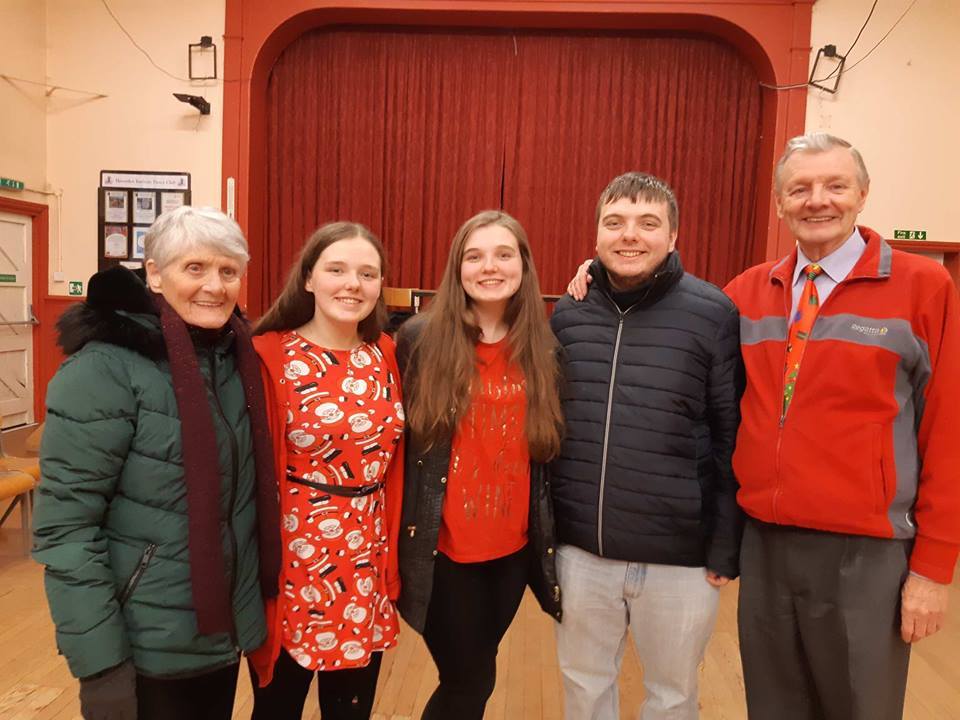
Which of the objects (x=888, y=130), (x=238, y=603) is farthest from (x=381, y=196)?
(x=238, y=603)

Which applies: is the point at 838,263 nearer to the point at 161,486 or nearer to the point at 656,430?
the point at 656,430

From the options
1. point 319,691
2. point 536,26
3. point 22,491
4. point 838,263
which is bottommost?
point 22,491

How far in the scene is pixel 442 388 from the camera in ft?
4.87

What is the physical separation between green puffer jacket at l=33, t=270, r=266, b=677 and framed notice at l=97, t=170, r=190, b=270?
494 centimetres

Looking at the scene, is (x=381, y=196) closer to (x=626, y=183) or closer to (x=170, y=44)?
(x=170, y=44)

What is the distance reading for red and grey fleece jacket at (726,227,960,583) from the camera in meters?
1.34

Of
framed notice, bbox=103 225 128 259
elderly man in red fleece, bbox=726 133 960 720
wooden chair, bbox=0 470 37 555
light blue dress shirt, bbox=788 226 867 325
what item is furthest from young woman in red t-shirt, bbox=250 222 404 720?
framed notice, bbox=103 225 128 259

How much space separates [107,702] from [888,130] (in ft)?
20.2

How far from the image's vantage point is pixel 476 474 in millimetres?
1522

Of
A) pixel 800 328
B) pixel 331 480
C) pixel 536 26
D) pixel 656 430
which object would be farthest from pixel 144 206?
pixel 800 328

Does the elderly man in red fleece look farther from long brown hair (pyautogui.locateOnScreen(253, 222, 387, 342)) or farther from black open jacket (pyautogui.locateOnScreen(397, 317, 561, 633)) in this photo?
long brown hair (pyautogui.locateOnScreen(253, 222, 387, 342))

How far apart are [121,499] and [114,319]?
1.06 feet

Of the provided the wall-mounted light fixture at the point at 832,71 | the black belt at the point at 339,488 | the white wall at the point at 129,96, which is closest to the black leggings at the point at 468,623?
the black belt at the point at 339,488

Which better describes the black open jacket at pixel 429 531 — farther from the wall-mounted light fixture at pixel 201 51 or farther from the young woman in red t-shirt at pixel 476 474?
the wall-mounted light fixture at pixel 201 51
